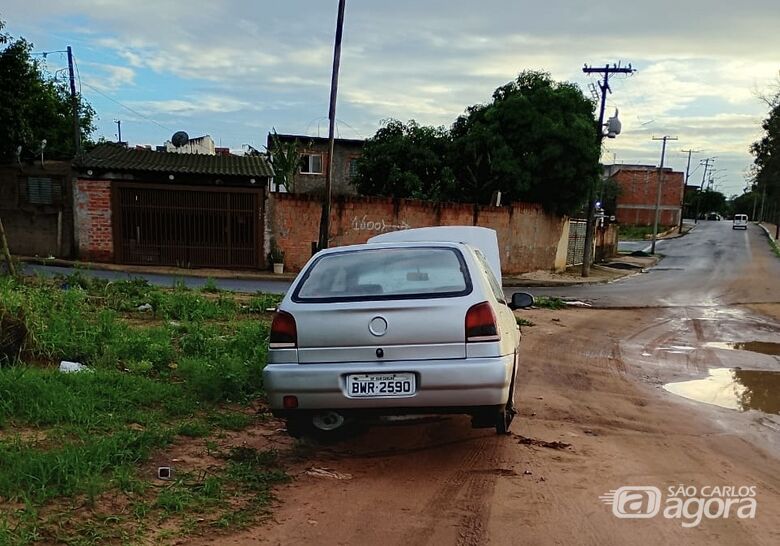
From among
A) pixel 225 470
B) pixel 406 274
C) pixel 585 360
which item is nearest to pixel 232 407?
pixel 225 470

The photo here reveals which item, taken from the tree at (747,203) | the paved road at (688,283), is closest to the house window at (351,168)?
the paved road at (688,283)

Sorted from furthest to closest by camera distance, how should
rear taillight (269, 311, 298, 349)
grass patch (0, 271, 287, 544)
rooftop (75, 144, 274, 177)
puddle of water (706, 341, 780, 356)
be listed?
rooftop (75, 144, 274, 177) → puddle of water (706, 341, 780, 356) → rear taillight (269, 311, 298, 349) → grass patch (0, 271, 287, 544)

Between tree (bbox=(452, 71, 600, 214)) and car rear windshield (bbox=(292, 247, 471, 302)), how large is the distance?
74.2 feet

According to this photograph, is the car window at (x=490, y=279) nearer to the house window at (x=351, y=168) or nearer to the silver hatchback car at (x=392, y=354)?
the silver hatchback car at (x=392, y=354)

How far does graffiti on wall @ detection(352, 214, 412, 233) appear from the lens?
23031 millimetres

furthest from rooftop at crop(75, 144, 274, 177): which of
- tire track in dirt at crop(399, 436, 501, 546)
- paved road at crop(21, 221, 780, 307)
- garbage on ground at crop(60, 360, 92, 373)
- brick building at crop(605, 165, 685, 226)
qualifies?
brick building at crop(605, 165, 685, 226)

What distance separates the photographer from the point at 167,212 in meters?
21.1

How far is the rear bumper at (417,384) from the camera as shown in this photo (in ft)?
13.8

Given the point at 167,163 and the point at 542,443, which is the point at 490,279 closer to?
the point at 542,443

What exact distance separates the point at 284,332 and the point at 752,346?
34.1 feet

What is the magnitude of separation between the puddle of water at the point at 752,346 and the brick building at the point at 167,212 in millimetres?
14816

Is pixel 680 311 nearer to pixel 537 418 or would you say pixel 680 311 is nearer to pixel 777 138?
pixel 537 418

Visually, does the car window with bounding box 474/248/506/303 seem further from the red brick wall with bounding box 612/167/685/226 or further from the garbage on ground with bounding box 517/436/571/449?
the red brick wall with bounding box 612/167/685/226

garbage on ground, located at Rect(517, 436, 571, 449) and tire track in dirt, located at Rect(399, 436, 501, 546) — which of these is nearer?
tire track in dirt, located at Rect(399, 436, 501, 546)
